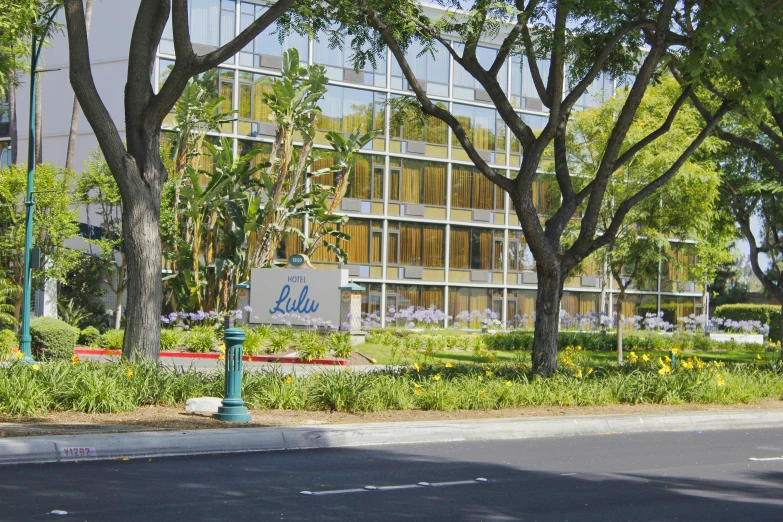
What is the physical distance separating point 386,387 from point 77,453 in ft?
17.8

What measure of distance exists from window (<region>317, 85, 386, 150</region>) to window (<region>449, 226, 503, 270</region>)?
6.25 metres

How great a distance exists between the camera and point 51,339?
22.5 m

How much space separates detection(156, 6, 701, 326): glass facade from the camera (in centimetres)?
4222

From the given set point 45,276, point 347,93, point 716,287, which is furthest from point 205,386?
point 716,287

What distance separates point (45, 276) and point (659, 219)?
19124 millimetres

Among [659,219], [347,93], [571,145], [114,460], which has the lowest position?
[114,460]

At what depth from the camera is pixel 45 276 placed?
32.1 metres

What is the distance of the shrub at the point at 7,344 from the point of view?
2242cm

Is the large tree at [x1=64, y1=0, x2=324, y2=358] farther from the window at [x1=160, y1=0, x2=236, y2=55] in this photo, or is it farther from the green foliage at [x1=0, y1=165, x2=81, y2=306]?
the window at [x1=160, y1=0, x2=236, y2=55]

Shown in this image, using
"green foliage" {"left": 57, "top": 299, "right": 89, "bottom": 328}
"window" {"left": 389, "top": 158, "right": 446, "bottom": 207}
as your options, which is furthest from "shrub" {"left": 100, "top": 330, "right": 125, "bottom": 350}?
"window" {"left": 389, "top": 158, "right": 446, "bottom": 207}

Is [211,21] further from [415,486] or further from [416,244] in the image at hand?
[415,486]

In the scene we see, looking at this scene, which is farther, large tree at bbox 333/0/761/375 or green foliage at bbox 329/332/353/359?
green foliage at bbox 329/332/353/359

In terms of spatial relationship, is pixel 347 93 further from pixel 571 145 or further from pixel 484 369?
pixel 484 369

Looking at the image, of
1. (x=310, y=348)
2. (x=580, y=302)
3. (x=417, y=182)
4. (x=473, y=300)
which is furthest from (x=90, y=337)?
(x=580, y=302)
